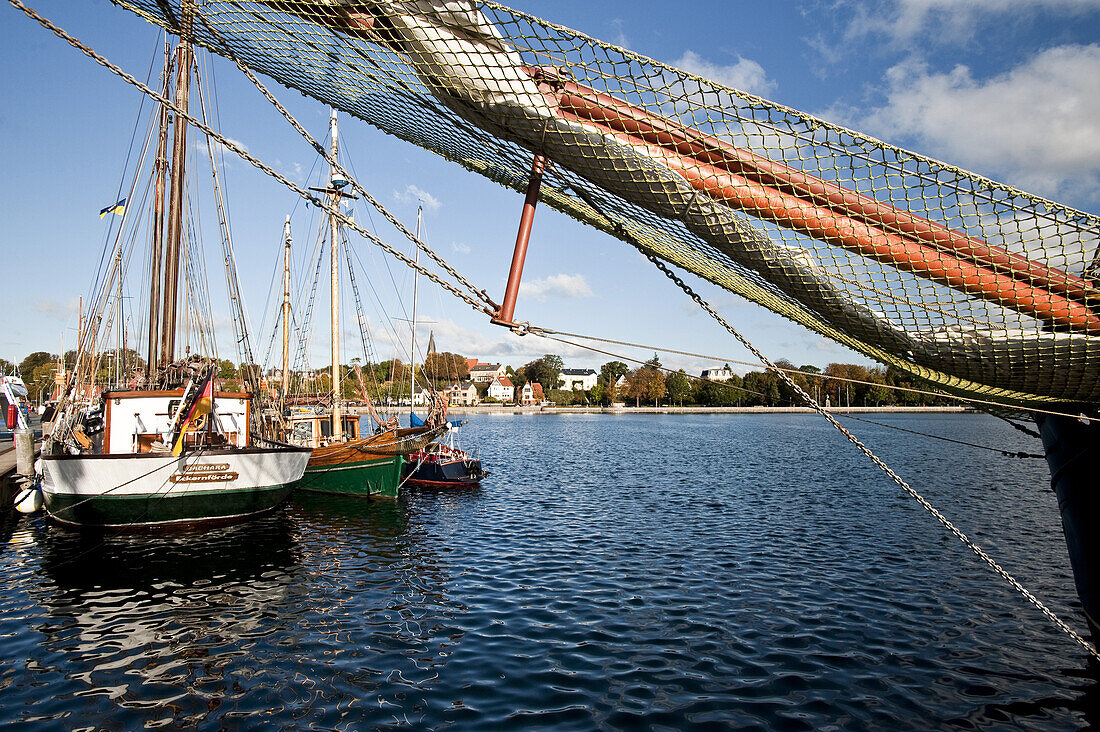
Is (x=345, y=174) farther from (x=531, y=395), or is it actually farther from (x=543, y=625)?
(x=531, y=395)

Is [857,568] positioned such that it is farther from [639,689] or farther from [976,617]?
[639,689]

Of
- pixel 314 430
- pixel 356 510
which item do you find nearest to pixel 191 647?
pixel 356 510

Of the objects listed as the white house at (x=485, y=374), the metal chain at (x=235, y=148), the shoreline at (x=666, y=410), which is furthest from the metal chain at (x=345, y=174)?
the white house at (x=485, y=374)

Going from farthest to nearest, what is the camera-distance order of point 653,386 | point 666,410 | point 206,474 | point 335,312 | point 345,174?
1. point 653,386
2. point 666,410
3. point 335,312
4. point 206,474
5. point 345,174

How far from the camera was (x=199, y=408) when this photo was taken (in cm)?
1527

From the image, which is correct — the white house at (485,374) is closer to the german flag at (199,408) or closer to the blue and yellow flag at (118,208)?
the blue and yellow flag at (118,208)

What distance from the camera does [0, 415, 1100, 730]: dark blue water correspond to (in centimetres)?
720

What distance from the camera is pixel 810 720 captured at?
6.98 m

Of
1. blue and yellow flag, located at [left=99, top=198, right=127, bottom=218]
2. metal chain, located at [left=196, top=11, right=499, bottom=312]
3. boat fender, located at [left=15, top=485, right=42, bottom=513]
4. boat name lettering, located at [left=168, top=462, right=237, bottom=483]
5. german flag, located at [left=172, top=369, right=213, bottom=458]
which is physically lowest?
boat fender, located at [left=15, top=485, right=42, bottom=513]

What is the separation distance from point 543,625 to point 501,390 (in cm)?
16495

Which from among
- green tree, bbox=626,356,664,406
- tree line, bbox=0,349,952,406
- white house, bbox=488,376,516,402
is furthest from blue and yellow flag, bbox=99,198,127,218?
white house, bbox=488,376,516,402

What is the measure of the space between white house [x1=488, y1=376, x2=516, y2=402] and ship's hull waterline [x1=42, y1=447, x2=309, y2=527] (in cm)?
15575

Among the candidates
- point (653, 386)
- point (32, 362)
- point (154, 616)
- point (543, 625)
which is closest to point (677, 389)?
point (653, 386)

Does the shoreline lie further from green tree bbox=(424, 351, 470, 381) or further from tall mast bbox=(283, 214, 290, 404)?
tall mast bbox=(283, 214, 290, 404)
